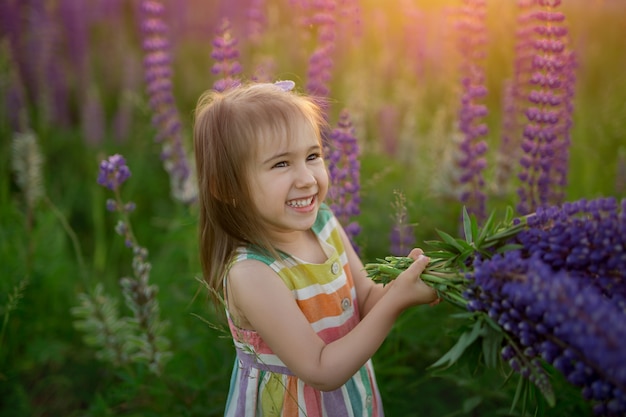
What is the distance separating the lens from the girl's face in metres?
1.74

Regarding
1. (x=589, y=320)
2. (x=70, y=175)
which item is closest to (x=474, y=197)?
(x=589, y=320)

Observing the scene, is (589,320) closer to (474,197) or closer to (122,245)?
(474,197)

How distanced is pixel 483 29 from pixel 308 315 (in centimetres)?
193

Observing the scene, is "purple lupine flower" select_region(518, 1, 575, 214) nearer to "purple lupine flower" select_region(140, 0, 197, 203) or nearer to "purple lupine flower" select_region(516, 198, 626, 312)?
"purple lupine flower" select_region(516, 198, 626, 312)

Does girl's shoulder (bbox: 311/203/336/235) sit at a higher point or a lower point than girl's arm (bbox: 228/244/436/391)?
higher

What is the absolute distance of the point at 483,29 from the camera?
10.1 feet

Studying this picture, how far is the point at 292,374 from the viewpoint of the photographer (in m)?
1.85

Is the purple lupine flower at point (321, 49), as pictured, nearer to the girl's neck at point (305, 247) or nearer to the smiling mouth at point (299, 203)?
the girl's neck at point (305, 247)

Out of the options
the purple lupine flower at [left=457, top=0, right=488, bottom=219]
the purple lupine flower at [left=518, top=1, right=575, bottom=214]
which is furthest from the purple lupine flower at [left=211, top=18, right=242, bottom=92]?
the purple lupine flower at [left=518, top=1, right=575, bottom=214]

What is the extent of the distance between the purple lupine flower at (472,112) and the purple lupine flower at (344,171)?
2.04 ft

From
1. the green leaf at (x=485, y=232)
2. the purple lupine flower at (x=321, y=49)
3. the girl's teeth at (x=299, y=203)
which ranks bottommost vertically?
the green leaf at (x=485, y=232)

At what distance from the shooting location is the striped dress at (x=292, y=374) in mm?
1821

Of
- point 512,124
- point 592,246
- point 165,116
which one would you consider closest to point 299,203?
point 592,246

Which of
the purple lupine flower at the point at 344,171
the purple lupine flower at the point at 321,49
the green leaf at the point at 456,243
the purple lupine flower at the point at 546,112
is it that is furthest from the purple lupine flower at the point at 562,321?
the purple lupine flower at the point at 321,49
